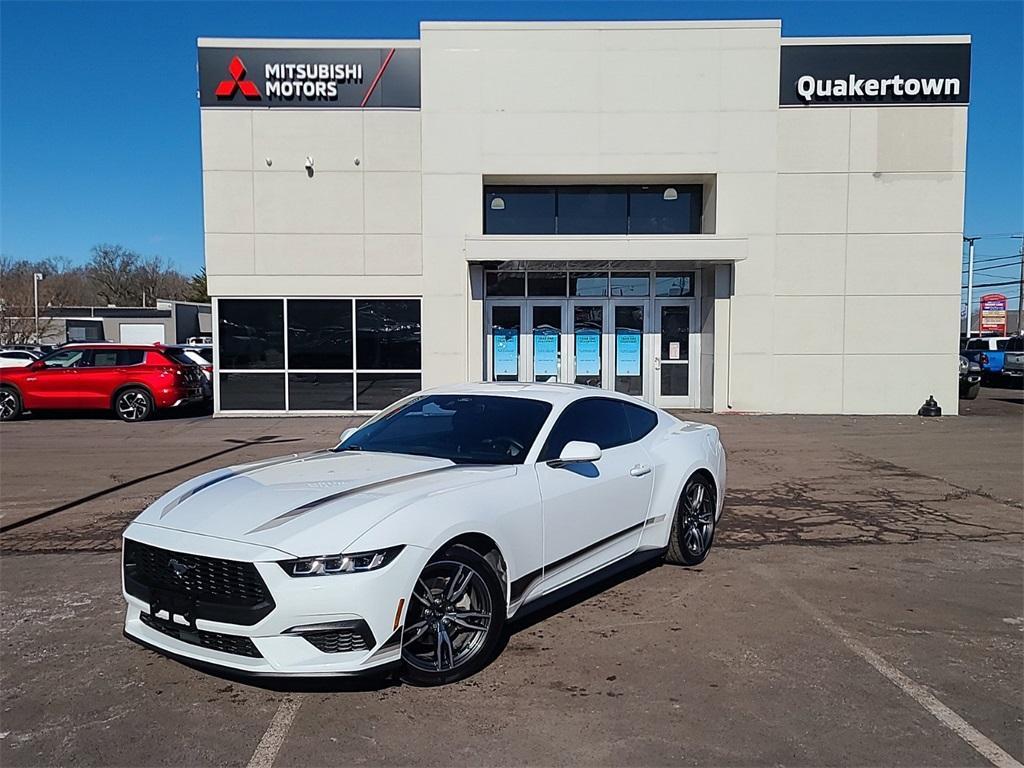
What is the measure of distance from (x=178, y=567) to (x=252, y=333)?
15.3 metres

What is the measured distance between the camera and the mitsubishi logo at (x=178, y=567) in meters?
3.87

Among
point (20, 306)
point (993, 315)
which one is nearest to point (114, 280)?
point (20, 306)

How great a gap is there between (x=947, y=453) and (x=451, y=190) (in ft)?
37.2

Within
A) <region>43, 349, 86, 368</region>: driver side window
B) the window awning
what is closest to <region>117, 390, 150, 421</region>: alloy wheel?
<region>43, 349, 86, 368</region>: driver side window

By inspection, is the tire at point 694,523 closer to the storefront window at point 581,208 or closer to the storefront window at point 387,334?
the storefront window at point 387,334

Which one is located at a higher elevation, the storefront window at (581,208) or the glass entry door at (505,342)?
the storefront window at (581,208)

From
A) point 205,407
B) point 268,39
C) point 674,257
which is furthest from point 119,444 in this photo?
point 674,257

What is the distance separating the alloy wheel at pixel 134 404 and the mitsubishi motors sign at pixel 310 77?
6.69 metres

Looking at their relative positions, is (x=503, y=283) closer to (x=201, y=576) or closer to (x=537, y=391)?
(x=537, y=391)

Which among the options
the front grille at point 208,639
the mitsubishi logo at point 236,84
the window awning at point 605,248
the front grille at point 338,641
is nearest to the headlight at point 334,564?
the front grille at point 338,641

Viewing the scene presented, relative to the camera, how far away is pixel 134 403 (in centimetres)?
1731

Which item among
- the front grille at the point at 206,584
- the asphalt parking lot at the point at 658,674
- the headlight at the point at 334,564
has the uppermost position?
the headlight at the point at 334,564

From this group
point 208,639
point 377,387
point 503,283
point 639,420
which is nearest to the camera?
point 208,639

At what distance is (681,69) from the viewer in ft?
58.6
